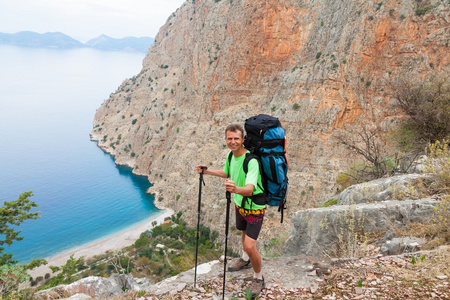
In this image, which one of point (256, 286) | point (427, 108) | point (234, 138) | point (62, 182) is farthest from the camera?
point (62, 182)

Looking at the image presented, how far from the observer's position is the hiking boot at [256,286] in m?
3.49

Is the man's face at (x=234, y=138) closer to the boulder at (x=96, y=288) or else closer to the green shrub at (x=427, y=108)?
the boulder at (x=96, y=288)

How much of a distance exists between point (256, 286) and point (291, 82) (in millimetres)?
27902

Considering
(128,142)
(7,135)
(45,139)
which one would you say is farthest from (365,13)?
(7,135)

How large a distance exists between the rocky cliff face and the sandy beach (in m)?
5.00

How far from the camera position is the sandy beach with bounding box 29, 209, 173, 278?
31.8m

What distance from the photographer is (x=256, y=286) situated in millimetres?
3570

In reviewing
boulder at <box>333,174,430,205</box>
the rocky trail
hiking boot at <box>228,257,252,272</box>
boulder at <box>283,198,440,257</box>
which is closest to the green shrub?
boulder at <box>333,174,430,205</box>

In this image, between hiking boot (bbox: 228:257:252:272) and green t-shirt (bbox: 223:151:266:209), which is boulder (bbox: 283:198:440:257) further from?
→ green t-shirt (bbox: 223:151:266:209)

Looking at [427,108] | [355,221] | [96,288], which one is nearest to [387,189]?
[355,221]

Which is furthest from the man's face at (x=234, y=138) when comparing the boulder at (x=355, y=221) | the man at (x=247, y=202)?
the boulder at (x=355, y=221)

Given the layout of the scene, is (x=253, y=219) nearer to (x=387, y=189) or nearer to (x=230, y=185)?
(x=230, y=185)

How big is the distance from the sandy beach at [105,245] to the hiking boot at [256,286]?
3504 cm

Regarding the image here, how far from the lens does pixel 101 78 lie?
193m
